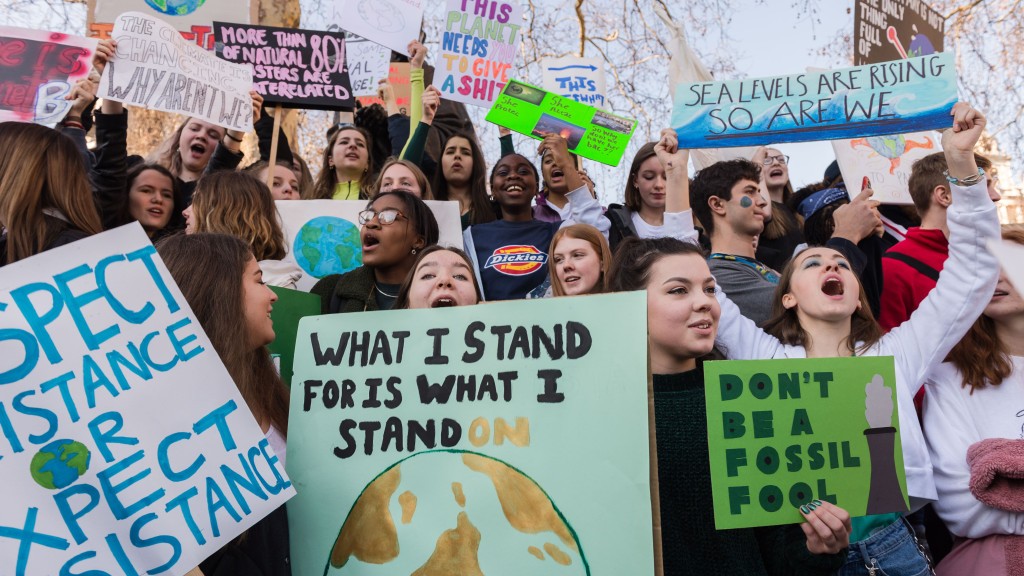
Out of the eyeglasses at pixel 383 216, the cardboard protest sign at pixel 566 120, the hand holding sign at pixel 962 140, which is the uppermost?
the cardboard protest sign at pixel 566 120

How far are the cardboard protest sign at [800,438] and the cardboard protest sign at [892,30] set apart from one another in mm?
4444

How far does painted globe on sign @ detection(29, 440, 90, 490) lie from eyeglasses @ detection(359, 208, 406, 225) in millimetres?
2374

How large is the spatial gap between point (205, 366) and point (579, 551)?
40.0 inches

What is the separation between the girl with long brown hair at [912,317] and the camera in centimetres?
331

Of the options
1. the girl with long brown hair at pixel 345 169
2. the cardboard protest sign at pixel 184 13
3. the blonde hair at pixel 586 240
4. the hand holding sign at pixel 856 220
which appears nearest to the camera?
the blonde hair at pixel 586 240

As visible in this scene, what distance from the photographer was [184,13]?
7020 mm

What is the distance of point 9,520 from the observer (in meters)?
1.99

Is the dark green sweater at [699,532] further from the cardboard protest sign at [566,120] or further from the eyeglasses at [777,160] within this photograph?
the eyeglasses at [777,160]

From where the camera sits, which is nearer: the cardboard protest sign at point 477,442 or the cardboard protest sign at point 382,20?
the cardboard protest sign at point 477,442

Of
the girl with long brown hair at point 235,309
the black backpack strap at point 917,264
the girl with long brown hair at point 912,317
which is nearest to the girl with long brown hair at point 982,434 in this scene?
the girl with long brown hair at point 912,317

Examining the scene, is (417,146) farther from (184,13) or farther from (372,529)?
(372,529)

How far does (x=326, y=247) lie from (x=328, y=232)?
0.30 ft

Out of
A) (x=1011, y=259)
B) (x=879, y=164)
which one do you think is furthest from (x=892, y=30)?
(x=1011, y=259)

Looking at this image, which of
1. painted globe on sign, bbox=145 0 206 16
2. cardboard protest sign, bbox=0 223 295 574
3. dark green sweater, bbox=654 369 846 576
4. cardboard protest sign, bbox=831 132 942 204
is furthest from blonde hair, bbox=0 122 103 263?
cardboard protest sign, bbox=831 132 942 204
